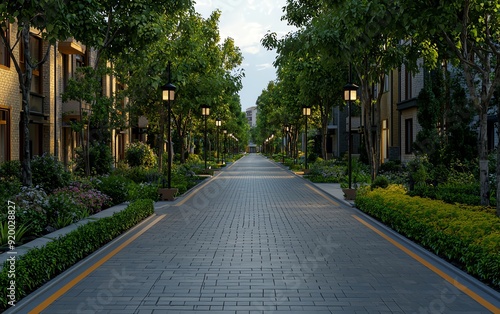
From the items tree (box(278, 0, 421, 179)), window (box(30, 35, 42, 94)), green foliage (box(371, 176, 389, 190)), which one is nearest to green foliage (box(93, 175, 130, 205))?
tree (box(278, 0, 421, 179))

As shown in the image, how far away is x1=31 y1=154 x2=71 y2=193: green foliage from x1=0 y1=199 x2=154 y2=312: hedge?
5100 millimetres

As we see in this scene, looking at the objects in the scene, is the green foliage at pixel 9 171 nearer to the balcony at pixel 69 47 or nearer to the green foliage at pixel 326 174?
the balcony at pixel 69 47

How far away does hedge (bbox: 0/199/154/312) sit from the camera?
6.52 meters

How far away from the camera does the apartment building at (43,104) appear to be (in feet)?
70.0

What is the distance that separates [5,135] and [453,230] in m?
18.1

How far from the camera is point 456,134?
21609 millimetres

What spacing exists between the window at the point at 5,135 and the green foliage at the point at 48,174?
5.66m

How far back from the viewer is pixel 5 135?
2141 cm

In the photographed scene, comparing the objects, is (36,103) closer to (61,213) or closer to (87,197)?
(87,197)

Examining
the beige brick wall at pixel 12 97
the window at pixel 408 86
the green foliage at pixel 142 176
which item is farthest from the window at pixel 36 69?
the window at pixel 408 86

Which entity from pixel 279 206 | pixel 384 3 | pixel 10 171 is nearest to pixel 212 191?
pixel 279 206

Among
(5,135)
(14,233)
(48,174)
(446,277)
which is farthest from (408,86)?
(14,233)

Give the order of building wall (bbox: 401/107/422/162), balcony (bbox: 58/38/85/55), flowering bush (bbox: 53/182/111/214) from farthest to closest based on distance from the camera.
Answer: building wall (bbox: 401/107/422/162)
balcony (bbox: 58/38/85/55)
flowering bush (bbox: 53/182/111/214)

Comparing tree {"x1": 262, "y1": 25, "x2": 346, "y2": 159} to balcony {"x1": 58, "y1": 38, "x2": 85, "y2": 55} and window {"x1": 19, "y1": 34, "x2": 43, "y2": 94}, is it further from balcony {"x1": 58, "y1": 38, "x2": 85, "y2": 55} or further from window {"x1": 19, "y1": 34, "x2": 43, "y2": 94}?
window {"x1": 19, "y1": 34, "x2": 43, "y2": 94}
